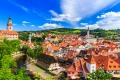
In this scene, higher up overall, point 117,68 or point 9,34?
point 9,34

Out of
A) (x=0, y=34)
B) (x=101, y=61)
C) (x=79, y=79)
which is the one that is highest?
(x=0, y=34)

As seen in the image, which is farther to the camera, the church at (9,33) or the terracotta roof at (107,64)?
the church at (9,33)

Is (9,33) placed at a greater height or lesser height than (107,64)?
greater

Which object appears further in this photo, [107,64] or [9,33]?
[9,33]

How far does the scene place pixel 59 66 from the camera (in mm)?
45188

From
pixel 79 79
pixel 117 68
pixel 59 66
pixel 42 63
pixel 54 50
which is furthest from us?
pixel 54 50

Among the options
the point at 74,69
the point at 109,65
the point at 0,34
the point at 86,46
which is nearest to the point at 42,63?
the point at 74,69

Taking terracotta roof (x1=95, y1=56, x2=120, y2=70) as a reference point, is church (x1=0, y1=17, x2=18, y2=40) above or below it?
above

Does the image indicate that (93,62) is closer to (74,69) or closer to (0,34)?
(74,69)

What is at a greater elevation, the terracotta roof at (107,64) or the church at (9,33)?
the church at (9,33)

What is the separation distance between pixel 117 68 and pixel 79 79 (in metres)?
7.30

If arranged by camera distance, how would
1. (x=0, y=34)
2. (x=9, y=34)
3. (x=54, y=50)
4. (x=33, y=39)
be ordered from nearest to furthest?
(x=54, y=50), (x=0, y=34), (x=9, y=34), (x=33, y=39)

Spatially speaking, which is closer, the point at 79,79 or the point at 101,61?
the point at 79,79

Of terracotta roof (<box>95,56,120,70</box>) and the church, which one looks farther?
the church
